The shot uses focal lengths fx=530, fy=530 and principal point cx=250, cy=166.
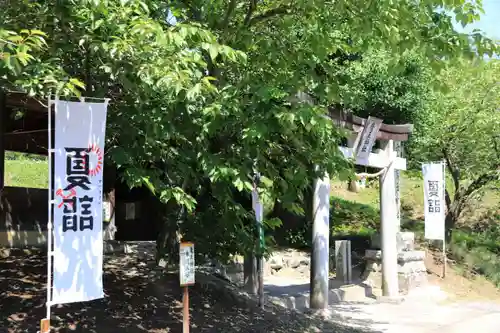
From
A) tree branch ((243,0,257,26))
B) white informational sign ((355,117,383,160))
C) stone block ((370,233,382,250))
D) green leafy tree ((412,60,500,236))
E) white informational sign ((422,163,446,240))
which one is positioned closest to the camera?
tree branch ((243,0,257,26))

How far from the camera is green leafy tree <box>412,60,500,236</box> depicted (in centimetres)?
1664

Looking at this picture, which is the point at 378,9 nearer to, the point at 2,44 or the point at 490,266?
the point at 2,44

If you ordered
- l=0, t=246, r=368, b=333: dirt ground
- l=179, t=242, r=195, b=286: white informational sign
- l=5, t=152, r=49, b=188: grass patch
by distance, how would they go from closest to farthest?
l=179, t=242, r=195, b=286: white informational sign, l=0, t=246, r=368, b=333: dirt ground, l=5, t=152, r=49, b=188: grass patch

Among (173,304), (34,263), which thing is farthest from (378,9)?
(34,263)

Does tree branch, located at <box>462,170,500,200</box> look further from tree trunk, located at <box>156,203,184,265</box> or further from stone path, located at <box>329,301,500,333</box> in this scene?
tree trunk, located at <box>156,203,184,265</box>

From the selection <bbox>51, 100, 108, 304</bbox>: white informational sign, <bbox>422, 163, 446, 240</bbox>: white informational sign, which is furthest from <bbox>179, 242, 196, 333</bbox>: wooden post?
<bbox>422, 163, 446, 240</bbox>: white informational sign

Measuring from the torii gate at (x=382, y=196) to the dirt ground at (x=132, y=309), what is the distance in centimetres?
100

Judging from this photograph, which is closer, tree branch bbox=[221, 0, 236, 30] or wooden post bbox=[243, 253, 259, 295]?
tree branch bbox=[221, 0, 236, 30]

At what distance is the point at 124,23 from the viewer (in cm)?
514

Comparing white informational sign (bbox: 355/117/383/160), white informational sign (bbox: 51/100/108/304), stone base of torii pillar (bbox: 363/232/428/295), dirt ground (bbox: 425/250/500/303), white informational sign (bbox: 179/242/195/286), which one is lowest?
dirt ground (bbox: 425/250/500/303)

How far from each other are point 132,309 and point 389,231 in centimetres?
738

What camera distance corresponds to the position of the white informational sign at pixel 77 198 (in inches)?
204

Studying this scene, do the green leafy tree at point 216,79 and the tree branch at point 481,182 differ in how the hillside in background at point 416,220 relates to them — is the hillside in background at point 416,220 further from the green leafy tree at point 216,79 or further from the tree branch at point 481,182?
the green leafy tree at point 216,79

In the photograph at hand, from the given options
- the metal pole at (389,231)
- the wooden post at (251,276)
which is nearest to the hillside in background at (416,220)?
the metal pole at (389,231)
